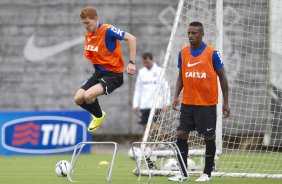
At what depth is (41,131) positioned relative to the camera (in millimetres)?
19281

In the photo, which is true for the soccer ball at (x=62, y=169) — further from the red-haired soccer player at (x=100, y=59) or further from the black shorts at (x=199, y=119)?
the black shorts at (x=199, y=119)

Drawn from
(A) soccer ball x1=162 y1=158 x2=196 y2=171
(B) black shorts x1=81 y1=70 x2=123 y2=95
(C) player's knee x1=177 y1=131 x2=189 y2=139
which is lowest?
(A) soccer ball x1=162 y1=158 x2=196 y2=171

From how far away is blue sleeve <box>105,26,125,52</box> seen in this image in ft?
38.7

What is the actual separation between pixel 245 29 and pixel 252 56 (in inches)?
70.6

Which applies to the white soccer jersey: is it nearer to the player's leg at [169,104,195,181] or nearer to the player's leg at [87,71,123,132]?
the player's leg at [87,71,123,132]

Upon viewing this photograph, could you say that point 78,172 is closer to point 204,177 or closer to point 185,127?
point 185,127

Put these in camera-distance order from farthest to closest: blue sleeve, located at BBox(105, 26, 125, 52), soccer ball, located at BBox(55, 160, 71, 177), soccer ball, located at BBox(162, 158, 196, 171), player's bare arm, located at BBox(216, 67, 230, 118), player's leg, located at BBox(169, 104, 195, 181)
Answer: soccer ball, located at BBox(162, 158, 196, 171) → soccer ball, located at BBox(55, 160, 71, 177) → blue sleeve, located at BBox(105, 26, 125, 52) → player's leg, located at BBox(169, 104, 195, 181) → player's bare arm, located at BBox(216, 67, 230, 118)

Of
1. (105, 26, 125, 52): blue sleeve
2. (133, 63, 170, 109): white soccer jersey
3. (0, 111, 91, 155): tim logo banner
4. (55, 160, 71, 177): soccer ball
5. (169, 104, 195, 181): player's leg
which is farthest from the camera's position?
(0, 111, 91, 155): tim logo banner

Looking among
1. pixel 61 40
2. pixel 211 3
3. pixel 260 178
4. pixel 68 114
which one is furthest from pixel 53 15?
pixel 260 178

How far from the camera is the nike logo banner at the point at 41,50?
21.9 metres

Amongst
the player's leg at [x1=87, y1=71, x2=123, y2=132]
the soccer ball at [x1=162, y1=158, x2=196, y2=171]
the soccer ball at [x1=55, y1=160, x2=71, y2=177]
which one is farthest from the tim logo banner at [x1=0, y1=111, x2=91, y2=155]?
the player's leg at [x1=87, y1=71, x2=123, y2=132]

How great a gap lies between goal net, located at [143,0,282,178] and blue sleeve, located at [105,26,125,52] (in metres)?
1.18

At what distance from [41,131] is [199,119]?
843 cm

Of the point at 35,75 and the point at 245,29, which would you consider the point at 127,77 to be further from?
the point at 245,29
